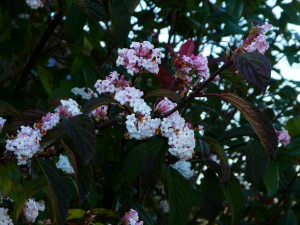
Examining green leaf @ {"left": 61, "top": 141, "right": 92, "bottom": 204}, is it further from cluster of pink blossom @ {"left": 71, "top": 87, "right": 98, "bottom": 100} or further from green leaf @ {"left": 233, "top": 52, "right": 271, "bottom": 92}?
cluster of pink blossom @ {"left": 71, "top": 87, "right": 98, "bottom": 100}

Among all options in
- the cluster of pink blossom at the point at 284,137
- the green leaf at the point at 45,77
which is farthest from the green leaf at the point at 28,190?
the green leaf at the point at 45,77

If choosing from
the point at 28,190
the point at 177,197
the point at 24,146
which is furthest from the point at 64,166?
the point at 24,146

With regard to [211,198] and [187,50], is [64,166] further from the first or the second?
[187,50]

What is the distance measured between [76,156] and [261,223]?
4.71 ft

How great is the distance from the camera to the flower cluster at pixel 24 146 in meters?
0.89

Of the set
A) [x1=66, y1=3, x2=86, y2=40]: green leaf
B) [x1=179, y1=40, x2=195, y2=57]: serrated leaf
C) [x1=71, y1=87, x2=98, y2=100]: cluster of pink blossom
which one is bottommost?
[x1=179, y1=40, x2=195, y2=57]: serrated leaf

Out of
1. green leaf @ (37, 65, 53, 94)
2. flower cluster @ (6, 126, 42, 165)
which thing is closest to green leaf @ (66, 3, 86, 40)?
green leaf @ (37, 65, 53, 94)

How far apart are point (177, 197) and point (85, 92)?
16.0 inches

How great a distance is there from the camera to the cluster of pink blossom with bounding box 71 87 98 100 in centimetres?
147

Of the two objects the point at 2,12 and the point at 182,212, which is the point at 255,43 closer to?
the point at 182,212

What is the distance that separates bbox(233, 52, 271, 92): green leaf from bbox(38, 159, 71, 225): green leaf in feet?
1.15

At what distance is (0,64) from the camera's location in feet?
7.55

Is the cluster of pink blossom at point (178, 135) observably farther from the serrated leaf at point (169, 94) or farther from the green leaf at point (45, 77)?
the green leaf at point (45, 77)

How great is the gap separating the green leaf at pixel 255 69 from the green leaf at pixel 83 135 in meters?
0.27
